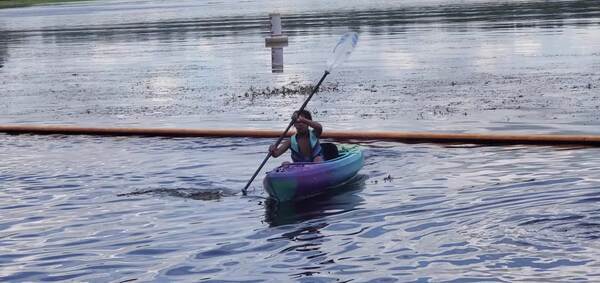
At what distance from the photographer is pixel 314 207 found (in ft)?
47.8

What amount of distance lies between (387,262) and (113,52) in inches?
1311

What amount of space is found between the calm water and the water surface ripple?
0.11ft

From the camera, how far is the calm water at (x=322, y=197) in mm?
11711

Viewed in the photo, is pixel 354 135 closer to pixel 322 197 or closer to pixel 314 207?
pixel 322 197

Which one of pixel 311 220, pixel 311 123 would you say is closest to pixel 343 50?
pixel 311 123

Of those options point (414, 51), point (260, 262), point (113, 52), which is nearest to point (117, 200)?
point (260, 262)

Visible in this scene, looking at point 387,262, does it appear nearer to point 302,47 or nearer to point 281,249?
point 281,249

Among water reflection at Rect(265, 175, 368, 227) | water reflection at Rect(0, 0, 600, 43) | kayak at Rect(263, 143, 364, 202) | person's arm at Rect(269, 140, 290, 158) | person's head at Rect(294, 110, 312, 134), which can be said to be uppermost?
water reflection at Rect(0, 0, 600, 43)

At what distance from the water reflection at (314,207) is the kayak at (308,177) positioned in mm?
100

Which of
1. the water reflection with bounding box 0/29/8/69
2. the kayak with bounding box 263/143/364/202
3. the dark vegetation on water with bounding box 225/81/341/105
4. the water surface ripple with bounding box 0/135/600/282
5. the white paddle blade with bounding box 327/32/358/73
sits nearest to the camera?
the water surface ripple with bounding box 0/135/600/282

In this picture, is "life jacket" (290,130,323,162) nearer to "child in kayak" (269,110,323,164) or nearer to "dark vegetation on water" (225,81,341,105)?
"child in kayak" (269,110,323,164)

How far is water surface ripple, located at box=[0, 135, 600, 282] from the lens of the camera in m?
11.4

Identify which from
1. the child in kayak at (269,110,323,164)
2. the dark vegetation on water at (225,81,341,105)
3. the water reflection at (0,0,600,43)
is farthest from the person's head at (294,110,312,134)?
the water reflection at (0,0,600,43)

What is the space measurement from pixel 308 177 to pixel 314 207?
1.70 feet
